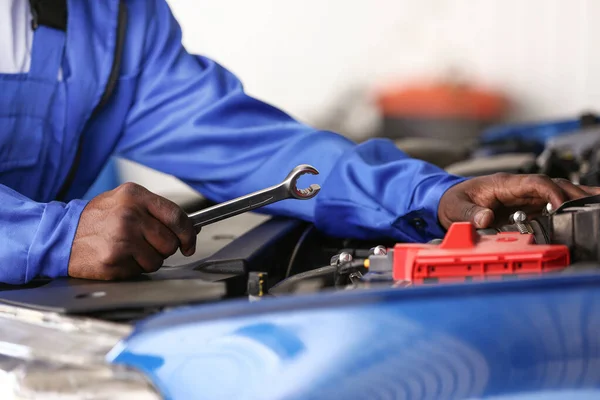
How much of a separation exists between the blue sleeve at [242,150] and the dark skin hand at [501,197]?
6 centimetres

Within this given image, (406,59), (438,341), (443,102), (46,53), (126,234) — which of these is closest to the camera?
(438,341)

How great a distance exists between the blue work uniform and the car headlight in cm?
26

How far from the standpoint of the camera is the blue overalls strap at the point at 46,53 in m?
1.13

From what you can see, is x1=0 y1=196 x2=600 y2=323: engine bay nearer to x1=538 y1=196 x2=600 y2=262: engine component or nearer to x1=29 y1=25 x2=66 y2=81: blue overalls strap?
x1=538 y1=196 x2=600 y2=262: engine component

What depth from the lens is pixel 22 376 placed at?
0.63m

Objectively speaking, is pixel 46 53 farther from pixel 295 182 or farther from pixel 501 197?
pixel 501 197

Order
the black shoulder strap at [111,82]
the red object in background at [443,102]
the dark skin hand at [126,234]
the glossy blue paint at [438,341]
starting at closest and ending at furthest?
1. the glossy blue paint at [438,341]
2. the dark skin hand at [126,234]
3. the black shoulder strap at [111,82]
4. the red object in background at [443,102]

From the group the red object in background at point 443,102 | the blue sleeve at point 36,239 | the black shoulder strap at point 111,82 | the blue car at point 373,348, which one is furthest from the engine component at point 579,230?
the red object in background at point 443,102

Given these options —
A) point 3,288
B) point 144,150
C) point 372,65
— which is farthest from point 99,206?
point 372,65

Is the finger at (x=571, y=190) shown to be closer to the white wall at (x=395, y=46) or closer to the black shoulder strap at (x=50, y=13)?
the black shoulder strap at (x=50, y=13)

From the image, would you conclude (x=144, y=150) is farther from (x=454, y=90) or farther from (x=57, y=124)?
(x=454, y=90)

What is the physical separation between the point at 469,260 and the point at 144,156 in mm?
813

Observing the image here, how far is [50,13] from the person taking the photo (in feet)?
3.80

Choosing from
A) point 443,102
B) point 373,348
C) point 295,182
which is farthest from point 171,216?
point 443,102
